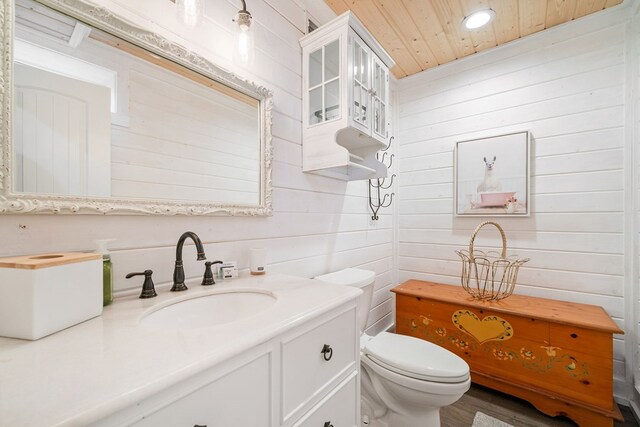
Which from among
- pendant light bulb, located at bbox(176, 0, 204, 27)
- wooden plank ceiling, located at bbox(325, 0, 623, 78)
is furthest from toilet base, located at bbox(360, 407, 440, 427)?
wooden plank ceiling, located at bbox(325, 0, 623, 78)

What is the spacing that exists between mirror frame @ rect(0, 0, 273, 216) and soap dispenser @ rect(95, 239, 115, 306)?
0.11 metres

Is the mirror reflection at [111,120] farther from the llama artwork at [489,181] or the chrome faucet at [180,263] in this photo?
the llama artwork at [489,181]

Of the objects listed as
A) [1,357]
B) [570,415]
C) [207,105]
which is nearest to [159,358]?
[1,357]

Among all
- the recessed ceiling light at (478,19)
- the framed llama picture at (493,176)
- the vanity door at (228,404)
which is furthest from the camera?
the framed llama picture at (493,176)

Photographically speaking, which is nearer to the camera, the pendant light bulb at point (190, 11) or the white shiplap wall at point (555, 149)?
the pendant light bulb at point (190, 11)

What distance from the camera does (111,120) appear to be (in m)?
0.83

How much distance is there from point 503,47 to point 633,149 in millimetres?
1085

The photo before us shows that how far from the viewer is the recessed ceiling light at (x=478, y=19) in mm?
1685

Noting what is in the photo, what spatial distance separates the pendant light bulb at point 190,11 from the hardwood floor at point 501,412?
7.17ft

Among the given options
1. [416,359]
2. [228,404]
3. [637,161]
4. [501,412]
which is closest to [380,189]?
[416,359]

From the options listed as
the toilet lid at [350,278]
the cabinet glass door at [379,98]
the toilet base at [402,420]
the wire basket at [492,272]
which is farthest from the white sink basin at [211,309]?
the wire basket at [492,272]

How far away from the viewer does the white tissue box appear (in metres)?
0.53

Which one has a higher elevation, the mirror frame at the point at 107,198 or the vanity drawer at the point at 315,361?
the mirror frame at the point at 107,198

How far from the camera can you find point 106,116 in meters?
0.82
